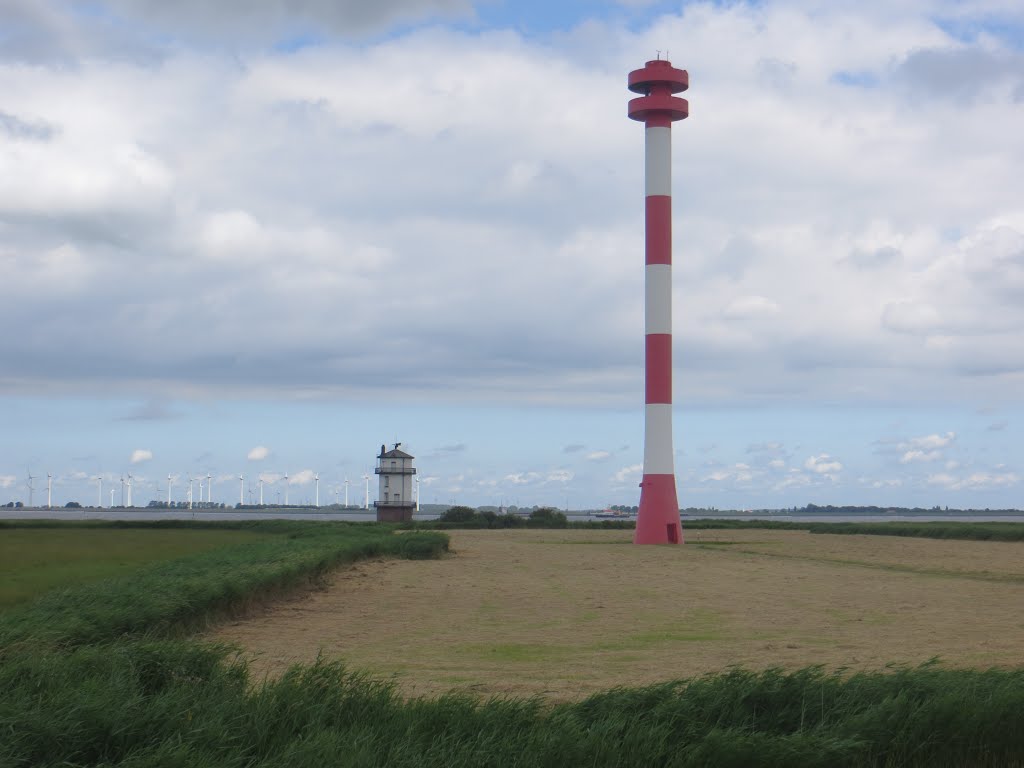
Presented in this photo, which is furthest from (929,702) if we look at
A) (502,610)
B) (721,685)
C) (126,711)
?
(502,610)

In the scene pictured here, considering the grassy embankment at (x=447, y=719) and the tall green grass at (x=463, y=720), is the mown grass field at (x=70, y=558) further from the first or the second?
the tall green grass at (x=463, y=720)

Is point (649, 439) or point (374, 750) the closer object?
point (374, 750)

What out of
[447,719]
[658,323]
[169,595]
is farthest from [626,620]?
[658,323]

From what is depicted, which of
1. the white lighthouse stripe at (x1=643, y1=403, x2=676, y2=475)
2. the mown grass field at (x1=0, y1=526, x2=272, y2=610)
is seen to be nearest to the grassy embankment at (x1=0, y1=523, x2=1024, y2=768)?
the mown grass field at (x1=0, y1=526, x2=272, y2=610)

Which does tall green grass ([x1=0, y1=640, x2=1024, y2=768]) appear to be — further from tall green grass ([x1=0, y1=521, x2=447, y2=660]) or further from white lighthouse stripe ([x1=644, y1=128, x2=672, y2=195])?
white lighthouse stripe ([x1=644, y1=128, x2=672, y2=195])

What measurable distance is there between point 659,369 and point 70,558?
22.7 metres

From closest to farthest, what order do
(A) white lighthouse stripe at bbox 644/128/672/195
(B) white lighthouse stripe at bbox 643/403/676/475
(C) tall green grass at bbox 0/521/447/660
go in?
(C) tall green grass at bbox 0/521/447/660 < (B) white lighthouse stripe at bbox 643/403/676/475 < (A) white lighthouse stripe at bbox 644/128/672/195

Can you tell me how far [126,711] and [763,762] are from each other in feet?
Result: 16.9

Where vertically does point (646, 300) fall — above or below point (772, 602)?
above

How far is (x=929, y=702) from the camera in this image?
33.7ft

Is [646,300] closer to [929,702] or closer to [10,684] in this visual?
[929,702]

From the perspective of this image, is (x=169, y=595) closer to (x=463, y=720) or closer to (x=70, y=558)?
(x=463, y=720)

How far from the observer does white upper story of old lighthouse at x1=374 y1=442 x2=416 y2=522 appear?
229 ft

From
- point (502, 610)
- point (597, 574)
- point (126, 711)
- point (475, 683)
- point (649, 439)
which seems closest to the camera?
point (126, 711)
